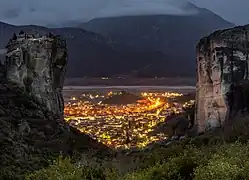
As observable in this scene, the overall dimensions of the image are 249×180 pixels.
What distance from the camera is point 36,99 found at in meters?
62.5

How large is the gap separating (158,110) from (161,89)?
29.7 meters

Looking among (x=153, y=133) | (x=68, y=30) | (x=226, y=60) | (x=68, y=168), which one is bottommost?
(x=153, y=133)

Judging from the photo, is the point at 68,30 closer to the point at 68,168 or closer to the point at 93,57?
the point at 93,57

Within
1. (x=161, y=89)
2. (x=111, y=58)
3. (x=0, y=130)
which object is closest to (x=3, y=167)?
(x=0, y=130)

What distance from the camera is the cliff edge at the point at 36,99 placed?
47722 mm

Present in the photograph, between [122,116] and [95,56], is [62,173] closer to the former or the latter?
[122,116]

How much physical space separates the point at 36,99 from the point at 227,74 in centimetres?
2242

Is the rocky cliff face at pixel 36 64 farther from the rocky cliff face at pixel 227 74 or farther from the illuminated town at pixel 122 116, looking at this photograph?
the rocky cliff face at pixel 227 74

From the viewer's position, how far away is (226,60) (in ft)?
193

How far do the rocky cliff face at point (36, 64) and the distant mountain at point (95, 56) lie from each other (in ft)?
290

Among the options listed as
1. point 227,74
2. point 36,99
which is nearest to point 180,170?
point 227,74

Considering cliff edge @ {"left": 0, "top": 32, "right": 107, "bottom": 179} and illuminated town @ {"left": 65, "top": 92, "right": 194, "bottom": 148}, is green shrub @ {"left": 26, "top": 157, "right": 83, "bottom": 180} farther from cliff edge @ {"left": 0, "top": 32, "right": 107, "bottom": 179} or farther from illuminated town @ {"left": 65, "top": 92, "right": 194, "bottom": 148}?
illuminated town @ {"left": 65, "top": 92, "right": 194, "bottom": 148}

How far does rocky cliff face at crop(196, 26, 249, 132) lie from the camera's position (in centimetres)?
5847

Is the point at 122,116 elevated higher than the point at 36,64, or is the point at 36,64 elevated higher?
the point at 36,64
